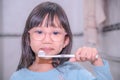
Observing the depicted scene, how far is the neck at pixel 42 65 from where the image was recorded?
1.63 feet

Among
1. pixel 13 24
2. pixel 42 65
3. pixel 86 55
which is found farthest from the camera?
pixel 13 24

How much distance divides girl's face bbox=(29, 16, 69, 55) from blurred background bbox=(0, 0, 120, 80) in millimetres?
333

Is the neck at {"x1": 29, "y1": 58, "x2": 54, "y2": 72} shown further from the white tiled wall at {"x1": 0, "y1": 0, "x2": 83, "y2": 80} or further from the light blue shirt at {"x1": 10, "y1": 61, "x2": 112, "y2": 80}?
the white tiled wall at {"x1": 0, "y1": 0, "x2": 83, "y2": 80}

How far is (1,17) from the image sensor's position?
83cm

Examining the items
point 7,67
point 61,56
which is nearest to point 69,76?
point 61,56

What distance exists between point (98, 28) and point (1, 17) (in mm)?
333

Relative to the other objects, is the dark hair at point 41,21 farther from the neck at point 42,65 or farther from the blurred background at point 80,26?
the blurred background at point 80,26

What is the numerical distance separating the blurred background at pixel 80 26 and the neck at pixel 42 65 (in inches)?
12.5

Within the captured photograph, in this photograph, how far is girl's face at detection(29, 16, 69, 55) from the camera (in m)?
0.47

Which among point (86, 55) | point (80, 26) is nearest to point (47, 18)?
point (86, 55)

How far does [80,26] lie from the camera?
0.85 metres

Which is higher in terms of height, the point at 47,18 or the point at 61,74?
the point at 47,18

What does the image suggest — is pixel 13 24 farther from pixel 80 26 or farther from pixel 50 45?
pixel 50 45

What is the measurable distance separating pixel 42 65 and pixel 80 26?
14.7 inches
